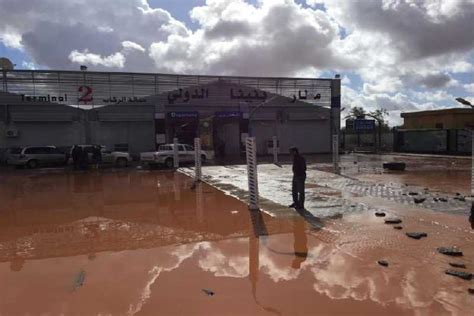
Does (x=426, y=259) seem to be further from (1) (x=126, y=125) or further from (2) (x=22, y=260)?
(1) (x=126, y=125)

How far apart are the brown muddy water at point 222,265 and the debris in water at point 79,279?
0.09 feet

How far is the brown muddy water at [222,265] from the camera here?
5746 mm

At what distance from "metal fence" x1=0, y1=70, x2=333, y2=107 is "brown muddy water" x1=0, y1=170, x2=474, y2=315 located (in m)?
28.4

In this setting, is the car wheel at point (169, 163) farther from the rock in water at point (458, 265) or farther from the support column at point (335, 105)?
the rock in water at point (458, 265)

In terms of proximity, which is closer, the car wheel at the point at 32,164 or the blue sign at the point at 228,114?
the car wheel at the point at 32,164

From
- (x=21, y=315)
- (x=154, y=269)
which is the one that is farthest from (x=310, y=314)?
(x=21, y=315)

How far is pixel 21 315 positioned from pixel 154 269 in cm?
211

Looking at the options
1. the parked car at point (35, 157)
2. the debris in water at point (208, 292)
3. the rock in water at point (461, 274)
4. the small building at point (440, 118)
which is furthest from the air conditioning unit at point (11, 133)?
the small building at point (440, 118)

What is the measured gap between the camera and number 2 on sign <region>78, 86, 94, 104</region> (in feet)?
130

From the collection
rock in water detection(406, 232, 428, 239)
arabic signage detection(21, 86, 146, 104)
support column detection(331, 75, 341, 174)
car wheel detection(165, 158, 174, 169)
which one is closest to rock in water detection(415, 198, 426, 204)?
rock in water detection(406, 232, 428, 239)

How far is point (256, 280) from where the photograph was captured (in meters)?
6.66

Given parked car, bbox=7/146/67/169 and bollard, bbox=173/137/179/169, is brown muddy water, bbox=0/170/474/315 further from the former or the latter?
parked car, bbox=7/146/67/169

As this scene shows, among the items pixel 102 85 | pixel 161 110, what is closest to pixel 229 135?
pixel 161 110

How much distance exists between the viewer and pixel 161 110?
41.7m
